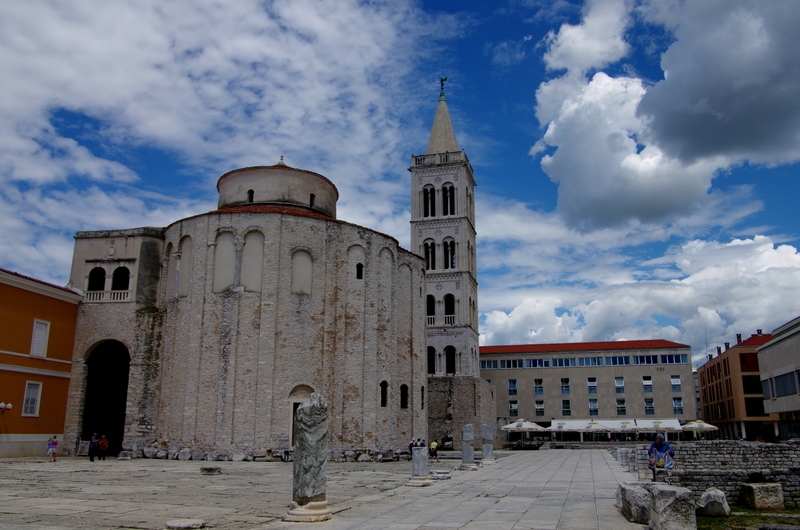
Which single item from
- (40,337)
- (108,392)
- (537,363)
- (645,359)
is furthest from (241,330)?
(645,359)

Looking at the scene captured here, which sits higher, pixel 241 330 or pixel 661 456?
pixel 241 330

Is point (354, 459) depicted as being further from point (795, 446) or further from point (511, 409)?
point (511, 409)

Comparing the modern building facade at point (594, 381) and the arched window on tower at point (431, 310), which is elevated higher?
the arched window on tower at point (431, 310)

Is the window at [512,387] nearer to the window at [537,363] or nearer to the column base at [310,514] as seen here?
the window at [537,363]

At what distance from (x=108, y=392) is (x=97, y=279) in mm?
6103

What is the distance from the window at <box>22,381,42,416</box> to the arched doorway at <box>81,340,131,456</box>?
3016 millimetres

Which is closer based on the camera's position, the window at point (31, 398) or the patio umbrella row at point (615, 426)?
the window at point (31, 398)

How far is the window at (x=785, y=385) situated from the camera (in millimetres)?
42875

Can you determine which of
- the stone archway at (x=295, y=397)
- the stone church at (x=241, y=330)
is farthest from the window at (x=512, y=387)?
the stone archway at (x=295, y=397)

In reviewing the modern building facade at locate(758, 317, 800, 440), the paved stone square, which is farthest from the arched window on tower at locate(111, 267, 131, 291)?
the modern building facade at locate(758, 317, 800, 440)

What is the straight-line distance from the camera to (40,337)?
29641 mm

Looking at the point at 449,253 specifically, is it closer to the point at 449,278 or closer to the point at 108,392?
the point at 449,278

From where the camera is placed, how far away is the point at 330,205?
37594 millimetres

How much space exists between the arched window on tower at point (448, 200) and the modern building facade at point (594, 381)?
23.8 m
